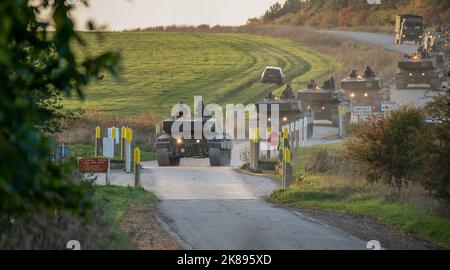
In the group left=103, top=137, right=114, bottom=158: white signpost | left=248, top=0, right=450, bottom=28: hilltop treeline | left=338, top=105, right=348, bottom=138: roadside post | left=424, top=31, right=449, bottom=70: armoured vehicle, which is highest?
left=248, top=0, right=450, bottom=28: hilltop treeline

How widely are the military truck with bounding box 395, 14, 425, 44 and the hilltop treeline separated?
495 centimetres

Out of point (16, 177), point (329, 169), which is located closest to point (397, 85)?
point (329, 169)

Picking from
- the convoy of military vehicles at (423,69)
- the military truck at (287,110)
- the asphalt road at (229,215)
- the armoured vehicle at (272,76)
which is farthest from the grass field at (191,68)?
the asphalt road at (229,215)

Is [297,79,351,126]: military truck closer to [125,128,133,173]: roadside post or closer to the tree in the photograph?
[125,128,133,173]: roadside post

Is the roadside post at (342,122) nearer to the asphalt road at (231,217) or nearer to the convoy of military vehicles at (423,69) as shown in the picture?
the convoy of military vehicles at (423,69)

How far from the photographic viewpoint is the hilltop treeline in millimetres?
76625

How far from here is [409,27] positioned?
2771 inches

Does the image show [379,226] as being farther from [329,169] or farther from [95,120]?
[95,120]

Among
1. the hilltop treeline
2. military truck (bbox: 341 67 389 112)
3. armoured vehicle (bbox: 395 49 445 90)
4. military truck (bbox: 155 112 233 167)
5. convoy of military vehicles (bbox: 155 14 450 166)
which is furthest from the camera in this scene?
the hilltop treeline

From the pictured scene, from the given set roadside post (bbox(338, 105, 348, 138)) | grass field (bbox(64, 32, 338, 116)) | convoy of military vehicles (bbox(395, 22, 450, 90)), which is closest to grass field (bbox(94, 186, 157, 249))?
roadside post (bbox(338, 105, 348, 138))

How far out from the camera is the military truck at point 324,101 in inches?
1629
